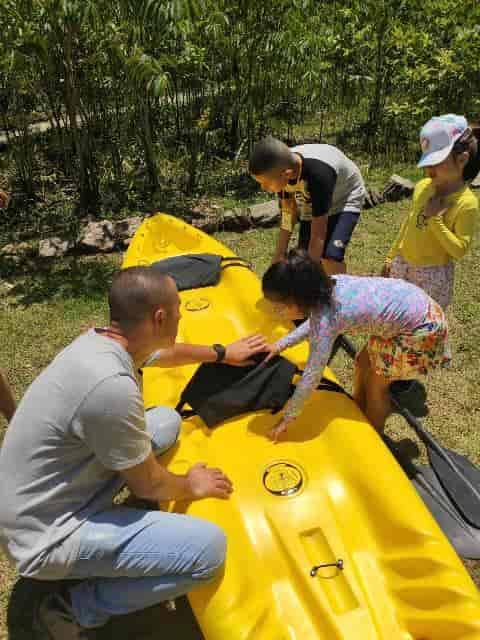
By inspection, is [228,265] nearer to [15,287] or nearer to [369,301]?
[369,301]

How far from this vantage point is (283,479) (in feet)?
5.92

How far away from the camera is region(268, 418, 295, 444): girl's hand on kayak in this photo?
75.7 inches

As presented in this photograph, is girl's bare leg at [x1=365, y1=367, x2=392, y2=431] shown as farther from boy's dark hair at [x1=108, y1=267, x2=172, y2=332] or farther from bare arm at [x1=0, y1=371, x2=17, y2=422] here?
bare arm at [x1=0, y1=371, x2=17, y2=422]

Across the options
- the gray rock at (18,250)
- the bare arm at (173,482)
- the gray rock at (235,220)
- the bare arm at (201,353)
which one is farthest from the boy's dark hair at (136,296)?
the gray rock at (235,220)

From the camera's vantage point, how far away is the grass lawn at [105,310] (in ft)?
8.36

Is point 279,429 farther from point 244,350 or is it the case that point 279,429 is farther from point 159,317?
point 159,317

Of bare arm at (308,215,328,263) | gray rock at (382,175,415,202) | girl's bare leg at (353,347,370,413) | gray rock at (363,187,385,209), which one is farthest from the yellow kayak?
gray rock at (382,175,415,202)

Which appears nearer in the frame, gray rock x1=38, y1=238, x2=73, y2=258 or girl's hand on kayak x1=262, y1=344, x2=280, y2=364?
girl's hand on kayak x1=262, y1=344, x2=280, y2=364

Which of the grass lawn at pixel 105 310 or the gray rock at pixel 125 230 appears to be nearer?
the grass lawn at pixel 105 310

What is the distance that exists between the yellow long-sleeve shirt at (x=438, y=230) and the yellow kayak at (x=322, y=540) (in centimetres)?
80

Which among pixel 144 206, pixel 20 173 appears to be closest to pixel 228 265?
pixel 144 206

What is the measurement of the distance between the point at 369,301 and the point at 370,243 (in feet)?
8.67

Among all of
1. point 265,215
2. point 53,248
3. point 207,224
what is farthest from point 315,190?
point 53,248

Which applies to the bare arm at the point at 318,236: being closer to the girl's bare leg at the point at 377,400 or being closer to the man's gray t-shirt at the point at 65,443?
the girl's bare leg at the point at 377,400
